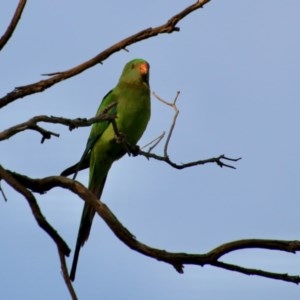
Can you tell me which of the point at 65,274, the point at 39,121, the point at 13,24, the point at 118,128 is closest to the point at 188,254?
the point at 65,274

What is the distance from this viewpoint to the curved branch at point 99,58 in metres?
3.30

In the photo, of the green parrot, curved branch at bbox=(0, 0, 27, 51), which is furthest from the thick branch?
the green parrot

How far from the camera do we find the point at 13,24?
337 centimetres

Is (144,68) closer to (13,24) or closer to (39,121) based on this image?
(13,24)

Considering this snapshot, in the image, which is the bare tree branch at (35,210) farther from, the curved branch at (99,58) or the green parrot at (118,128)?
the green parrot at (118,128)

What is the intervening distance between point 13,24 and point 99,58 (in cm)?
42

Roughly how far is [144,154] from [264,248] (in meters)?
1.52

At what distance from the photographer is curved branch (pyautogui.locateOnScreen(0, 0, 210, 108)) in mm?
3303

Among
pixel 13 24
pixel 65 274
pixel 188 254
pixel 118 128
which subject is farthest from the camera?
pixel 118 128

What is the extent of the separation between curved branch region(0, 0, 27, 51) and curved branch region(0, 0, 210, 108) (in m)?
0.22

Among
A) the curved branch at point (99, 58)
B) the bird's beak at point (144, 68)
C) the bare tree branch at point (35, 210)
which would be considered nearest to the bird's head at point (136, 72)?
the bird's beak at point (144, 68)

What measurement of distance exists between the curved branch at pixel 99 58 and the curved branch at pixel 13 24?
0.73 ft

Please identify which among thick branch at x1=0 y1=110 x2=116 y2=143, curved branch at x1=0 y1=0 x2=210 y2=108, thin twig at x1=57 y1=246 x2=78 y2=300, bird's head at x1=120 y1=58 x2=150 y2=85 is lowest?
thin twig at x1=57 y1=246 x2=78 y2=300

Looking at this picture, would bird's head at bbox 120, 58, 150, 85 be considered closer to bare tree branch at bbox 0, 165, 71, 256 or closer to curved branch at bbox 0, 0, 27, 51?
curved branch at bbox 0, 0, 27, 51
